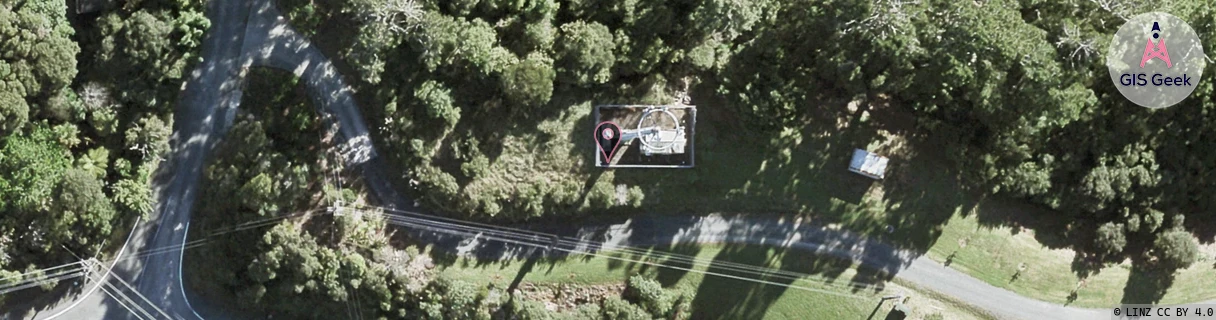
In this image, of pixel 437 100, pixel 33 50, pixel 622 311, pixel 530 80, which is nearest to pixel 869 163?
pixel 622 311

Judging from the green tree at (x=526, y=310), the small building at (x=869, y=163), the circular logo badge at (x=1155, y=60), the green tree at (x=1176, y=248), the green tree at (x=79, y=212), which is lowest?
the green tree at (x=526, y=310)

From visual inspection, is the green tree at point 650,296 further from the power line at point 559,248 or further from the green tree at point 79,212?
the green tree at point 79,212

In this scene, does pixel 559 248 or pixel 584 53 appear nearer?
pixel 584 53

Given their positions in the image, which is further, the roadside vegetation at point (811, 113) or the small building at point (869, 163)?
the small building at point (869, 163)

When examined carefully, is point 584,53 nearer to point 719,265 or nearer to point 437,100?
point 437,100

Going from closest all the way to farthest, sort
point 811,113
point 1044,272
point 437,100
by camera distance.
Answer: point 437,100 → point 811,113 → point 1044,272

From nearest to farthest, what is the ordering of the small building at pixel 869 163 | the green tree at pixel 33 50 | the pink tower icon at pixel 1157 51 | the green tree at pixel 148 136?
the green tree at pixel 33 50, the pink tower icon at pixel 1157 51, the green tree at pixel 148 136, the small building at pixel 869 163

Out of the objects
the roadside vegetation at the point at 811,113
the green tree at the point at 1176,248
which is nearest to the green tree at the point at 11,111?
the roadside vegetation at the point at 811,113
